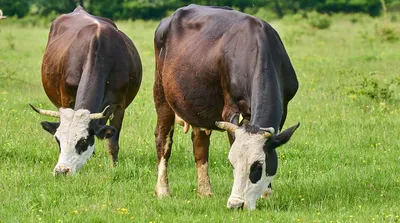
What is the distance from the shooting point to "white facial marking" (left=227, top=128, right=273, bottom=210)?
7441 mm

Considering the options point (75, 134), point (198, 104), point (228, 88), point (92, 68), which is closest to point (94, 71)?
point (92, 68)

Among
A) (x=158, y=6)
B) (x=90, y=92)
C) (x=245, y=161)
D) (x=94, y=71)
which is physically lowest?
(x=158, y=6)

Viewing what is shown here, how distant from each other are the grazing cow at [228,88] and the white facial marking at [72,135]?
2.87 ft

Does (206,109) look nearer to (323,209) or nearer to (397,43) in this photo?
(323,209)

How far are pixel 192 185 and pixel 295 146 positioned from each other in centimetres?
242

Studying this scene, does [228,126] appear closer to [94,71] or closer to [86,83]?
[86,83]

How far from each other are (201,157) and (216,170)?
2.65 ft

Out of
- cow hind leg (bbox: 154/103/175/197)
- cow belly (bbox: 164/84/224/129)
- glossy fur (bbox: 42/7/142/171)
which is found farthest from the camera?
glossy fur (bbox: 42/7/142/171)

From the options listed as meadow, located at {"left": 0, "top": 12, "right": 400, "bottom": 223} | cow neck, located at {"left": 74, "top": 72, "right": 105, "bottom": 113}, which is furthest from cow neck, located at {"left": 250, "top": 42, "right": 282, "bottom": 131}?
cow neck, located at {"left": 74, "top": 72, "right": 105, "bottom": 113}

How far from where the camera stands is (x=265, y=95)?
7719 mm

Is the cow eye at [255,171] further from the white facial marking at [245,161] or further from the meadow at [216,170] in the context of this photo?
the meadow at [216,170]

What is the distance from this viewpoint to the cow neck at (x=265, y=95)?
300 inches

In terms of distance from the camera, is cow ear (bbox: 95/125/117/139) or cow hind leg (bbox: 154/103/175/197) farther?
cow ear (bbox: 95/125/117/139)

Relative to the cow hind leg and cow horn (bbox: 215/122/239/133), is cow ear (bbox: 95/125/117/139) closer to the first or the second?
the cow hind leg
